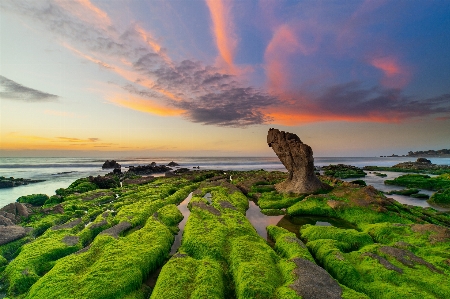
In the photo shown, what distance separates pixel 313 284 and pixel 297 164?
62.0 ft

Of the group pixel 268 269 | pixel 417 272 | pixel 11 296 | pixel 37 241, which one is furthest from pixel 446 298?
pixel 37 241

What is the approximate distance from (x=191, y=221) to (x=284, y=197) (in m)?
12.4

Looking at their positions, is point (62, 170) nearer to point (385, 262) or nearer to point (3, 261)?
point (3, 261)

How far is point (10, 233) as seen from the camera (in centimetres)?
1428

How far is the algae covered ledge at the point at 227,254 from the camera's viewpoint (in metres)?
8.34

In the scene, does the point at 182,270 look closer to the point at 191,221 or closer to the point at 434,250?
the point at 191,221

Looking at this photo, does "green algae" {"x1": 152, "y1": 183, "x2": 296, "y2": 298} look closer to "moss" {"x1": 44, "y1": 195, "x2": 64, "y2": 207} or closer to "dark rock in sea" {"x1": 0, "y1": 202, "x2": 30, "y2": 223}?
"dark rock in sea" {"x1": 0, "y1": 202, "x2": 30, "y2": 223}

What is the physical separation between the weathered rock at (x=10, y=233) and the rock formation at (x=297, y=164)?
79.3 feet

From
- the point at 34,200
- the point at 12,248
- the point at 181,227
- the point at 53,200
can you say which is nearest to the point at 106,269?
the point at 181,227

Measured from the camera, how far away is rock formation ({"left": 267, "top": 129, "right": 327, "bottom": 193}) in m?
24.9

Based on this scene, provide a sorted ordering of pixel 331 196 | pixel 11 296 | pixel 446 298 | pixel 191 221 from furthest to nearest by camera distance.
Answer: pixel 331 196 < pixel 191 221 < pixel 11 296 < pixel 446 298

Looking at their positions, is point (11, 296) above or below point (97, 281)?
below

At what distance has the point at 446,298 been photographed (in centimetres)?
770

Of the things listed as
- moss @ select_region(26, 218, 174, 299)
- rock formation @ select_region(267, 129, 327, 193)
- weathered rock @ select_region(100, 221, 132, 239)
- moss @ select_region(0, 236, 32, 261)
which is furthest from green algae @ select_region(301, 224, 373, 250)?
moss @ select_region(0, 236, 32, 261)
